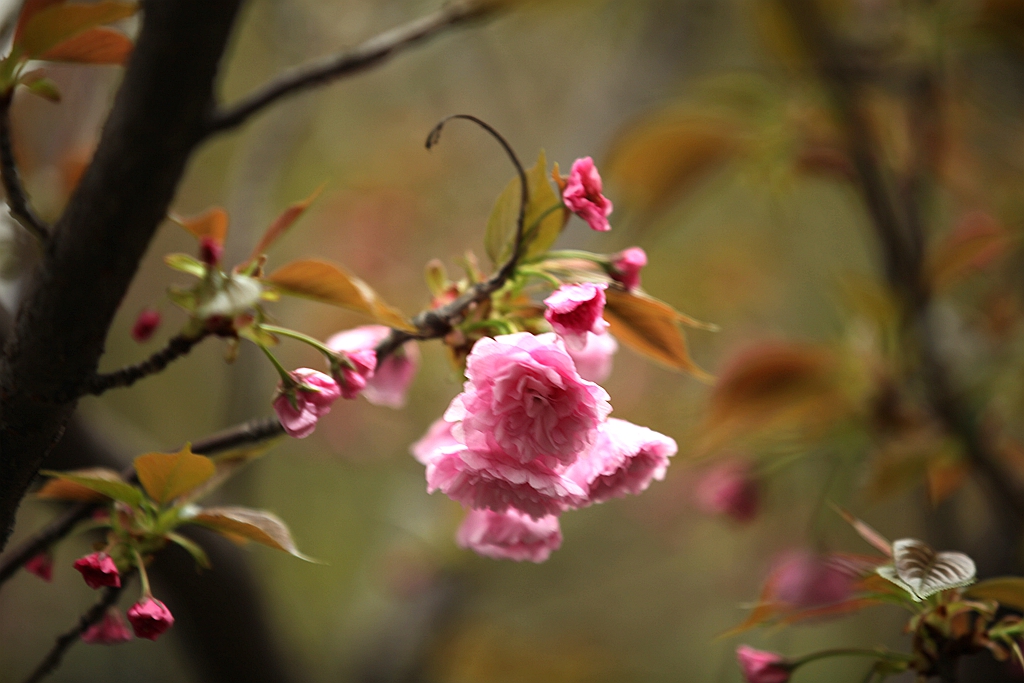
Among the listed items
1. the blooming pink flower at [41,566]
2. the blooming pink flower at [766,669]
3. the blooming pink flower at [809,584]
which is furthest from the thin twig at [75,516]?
the blooming pink flower at [809,584]

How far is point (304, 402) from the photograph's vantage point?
1.27 feet

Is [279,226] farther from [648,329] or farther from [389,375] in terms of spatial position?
[648,329]

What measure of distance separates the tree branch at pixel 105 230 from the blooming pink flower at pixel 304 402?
107 millimetres

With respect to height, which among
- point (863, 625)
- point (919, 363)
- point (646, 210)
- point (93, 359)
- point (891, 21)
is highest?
point (891, 21)

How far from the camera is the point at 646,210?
97 centimetres

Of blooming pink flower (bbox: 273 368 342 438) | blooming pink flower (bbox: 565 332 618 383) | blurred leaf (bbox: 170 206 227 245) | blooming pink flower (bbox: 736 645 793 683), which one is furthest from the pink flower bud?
blooming pink flower (bbox: 736 645 793 683)

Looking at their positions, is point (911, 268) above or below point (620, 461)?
above

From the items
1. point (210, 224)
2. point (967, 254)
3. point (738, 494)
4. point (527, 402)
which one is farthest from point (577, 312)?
point (967, 254)

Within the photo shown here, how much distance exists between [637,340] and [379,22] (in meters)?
1.17

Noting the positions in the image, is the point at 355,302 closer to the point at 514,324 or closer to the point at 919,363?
the point at 514,324

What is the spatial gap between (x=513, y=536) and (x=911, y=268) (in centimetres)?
62

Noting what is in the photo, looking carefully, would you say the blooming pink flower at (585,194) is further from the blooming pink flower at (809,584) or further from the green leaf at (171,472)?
the blooming pink flower at (809,584)

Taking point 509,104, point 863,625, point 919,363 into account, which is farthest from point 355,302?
point 863,625

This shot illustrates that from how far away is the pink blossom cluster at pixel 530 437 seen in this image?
36 centimetres
